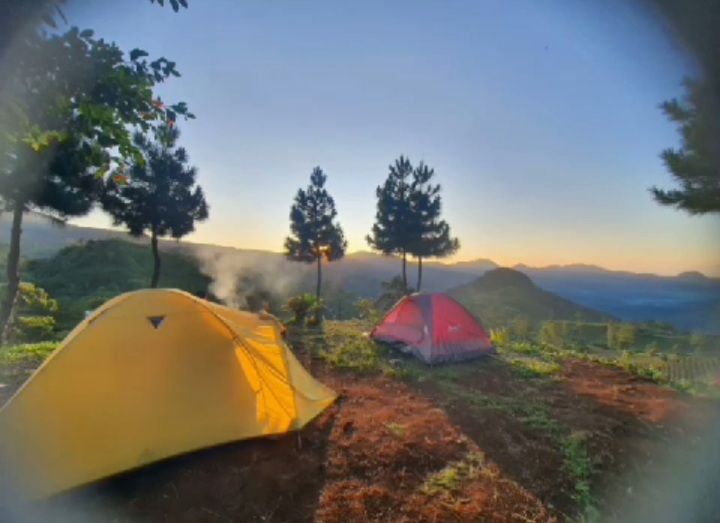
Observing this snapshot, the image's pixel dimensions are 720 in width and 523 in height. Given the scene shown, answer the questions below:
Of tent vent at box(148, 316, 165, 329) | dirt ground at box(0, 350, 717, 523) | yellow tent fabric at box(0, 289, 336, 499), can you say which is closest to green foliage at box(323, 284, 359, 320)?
dirt ground at box(0, 350, 717, 523)

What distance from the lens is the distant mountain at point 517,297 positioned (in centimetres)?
3441

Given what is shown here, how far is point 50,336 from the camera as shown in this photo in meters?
13.9

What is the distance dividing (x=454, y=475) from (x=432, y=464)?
317 mm

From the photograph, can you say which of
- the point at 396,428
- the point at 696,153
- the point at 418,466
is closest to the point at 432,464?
the point at 418,466

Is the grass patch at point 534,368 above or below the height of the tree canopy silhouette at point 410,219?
below

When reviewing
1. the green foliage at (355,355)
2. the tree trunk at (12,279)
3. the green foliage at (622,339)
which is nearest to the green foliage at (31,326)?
the tree trunk at (12,279)

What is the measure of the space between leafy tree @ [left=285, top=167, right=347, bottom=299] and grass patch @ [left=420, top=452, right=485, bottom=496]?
24236 mm

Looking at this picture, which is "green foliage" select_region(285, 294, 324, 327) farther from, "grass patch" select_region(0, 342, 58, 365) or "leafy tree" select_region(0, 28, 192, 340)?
"leafy tree" select_region(0, 28, 192, 340)

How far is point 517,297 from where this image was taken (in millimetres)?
39688

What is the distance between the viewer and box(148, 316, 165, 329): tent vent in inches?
194

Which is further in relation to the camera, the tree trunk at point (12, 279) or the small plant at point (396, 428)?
the tree trunk at point (12, 279)

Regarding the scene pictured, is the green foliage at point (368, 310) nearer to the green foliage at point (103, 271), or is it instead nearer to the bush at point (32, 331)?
the green foliage at point (103, 271)

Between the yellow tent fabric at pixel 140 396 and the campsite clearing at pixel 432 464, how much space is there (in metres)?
0.29

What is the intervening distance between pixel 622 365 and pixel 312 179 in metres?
23.4
